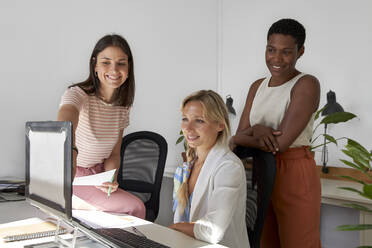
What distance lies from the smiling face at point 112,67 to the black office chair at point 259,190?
2.19ft

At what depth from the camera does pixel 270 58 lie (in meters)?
1.73

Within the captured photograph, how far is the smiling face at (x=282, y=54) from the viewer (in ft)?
Result: 5.57

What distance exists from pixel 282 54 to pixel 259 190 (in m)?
0.61

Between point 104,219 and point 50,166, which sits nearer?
point 50,166

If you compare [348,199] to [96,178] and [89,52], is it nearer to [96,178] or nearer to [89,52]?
[96,178]

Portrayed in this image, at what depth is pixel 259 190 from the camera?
4.95 ft

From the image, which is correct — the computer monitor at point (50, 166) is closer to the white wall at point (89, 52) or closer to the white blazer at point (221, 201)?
the white blazer at point (221, 201)

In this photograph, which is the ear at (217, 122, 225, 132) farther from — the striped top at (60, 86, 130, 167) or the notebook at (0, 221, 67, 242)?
the notebook at (0, 221, 67, 242)

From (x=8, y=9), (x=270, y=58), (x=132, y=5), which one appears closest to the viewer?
(x=270, y=58)

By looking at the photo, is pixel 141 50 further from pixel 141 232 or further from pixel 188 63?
pixel 141 232

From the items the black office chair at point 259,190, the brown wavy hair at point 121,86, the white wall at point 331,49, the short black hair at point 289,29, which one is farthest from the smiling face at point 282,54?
the white wall at point 331,49

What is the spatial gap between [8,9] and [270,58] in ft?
5.88

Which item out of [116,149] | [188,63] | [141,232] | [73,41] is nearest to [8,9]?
[73,41]

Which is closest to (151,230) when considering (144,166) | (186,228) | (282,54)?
(186,228)
